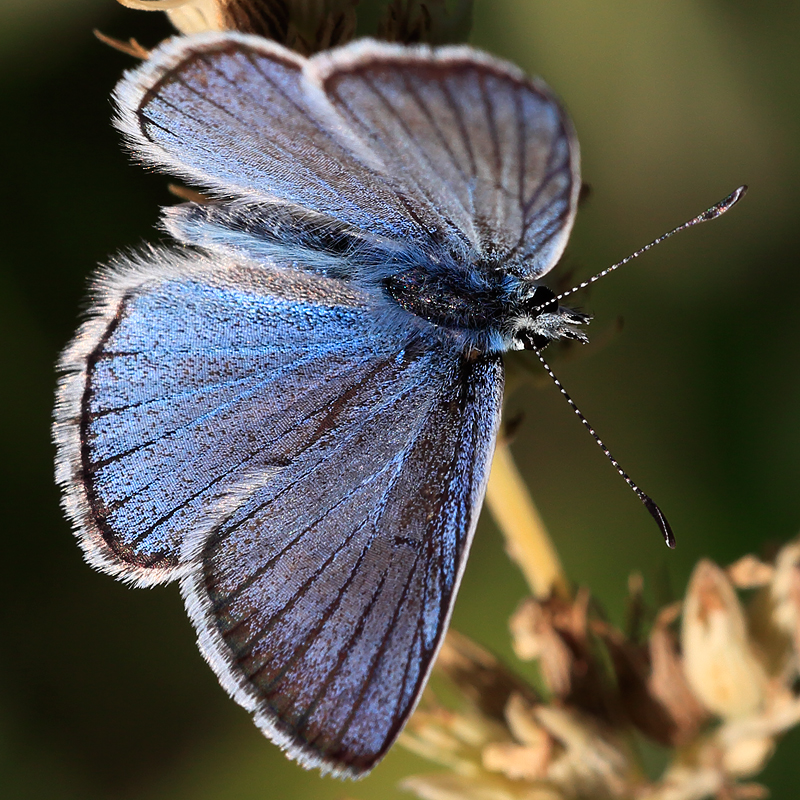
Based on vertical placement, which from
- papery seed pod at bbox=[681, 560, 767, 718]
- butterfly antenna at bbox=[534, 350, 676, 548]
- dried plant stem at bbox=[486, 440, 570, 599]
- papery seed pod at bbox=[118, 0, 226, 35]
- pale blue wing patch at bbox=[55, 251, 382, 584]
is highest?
papery seed pod at bbox=[118, 0, 226, 35]

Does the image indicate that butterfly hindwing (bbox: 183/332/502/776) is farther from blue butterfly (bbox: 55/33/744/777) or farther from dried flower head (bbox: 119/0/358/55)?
dried flower head (bbox: 119/0/358/55)

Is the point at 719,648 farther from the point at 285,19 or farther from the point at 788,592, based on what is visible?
the point at 285,19

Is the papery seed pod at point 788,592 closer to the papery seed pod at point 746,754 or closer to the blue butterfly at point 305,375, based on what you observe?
the papery seed pod at point 746,754

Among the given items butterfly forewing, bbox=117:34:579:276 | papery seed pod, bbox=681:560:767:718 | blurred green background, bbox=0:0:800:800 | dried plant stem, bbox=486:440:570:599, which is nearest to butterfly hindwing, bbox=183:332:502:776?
dried plant stem, bbox=486:440:570:599

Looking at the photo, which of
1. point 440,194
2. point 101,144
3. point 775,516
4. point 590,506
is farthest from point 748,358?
point 101,144

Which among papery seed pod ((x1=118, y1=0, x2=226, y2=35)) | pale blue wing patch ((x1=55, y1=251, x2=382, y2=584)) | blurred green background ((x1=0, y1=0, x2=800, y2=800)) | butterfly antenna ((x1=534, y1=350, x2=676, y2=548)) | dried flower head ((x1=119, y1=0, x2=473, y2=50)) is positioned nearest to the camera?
papery seed pod ((x1=118, y1=0, x2=226, y2=35))
